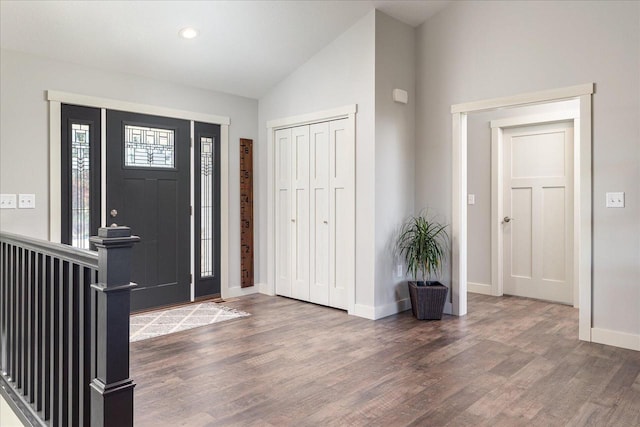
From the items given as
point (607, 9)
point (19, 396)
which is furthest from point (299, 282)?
point (607, 9)

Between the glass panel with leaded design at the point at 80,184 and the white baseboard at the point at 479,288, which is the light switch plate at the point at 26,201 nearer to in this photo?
the glass panel with leaded design at the point at 80,184

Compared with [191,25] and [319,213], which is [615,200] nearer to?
[319,213]

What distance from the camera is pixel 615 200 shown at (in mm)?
3537

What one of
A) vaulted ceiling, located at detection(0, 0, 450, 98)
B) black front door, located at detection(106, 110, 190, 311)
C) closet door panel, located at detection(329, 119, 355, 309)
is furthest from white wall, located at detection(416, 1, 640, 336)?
black front door, located at detection(106, 110, 190, 311)

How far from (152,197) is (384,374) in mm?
2935

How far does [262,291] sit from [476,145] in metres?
3.15

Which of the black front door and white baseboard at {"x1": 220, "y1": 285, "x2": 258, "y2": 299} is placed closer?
the black front door

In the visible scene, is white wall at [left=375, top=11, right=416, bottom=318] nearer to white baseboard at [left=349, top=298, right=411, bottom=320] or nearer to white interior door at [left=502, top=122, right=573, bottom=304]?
white baseboard at [left=349, top=298, right=411, bottom=320]

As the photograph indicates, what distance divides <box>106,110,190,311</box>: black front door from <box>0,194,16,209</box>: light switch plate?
770mm

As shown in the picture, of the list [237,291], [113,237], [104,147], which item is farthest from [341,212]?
[113,237]

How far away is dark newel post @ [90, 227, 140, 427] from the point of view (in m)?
1.64

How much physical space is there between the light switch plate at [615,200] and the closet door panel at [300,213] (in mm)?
2787

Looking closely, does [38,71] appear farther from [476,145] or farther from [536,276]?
[536,276]

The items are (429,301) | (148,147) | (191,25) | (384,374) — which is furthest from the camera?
(148,147)
